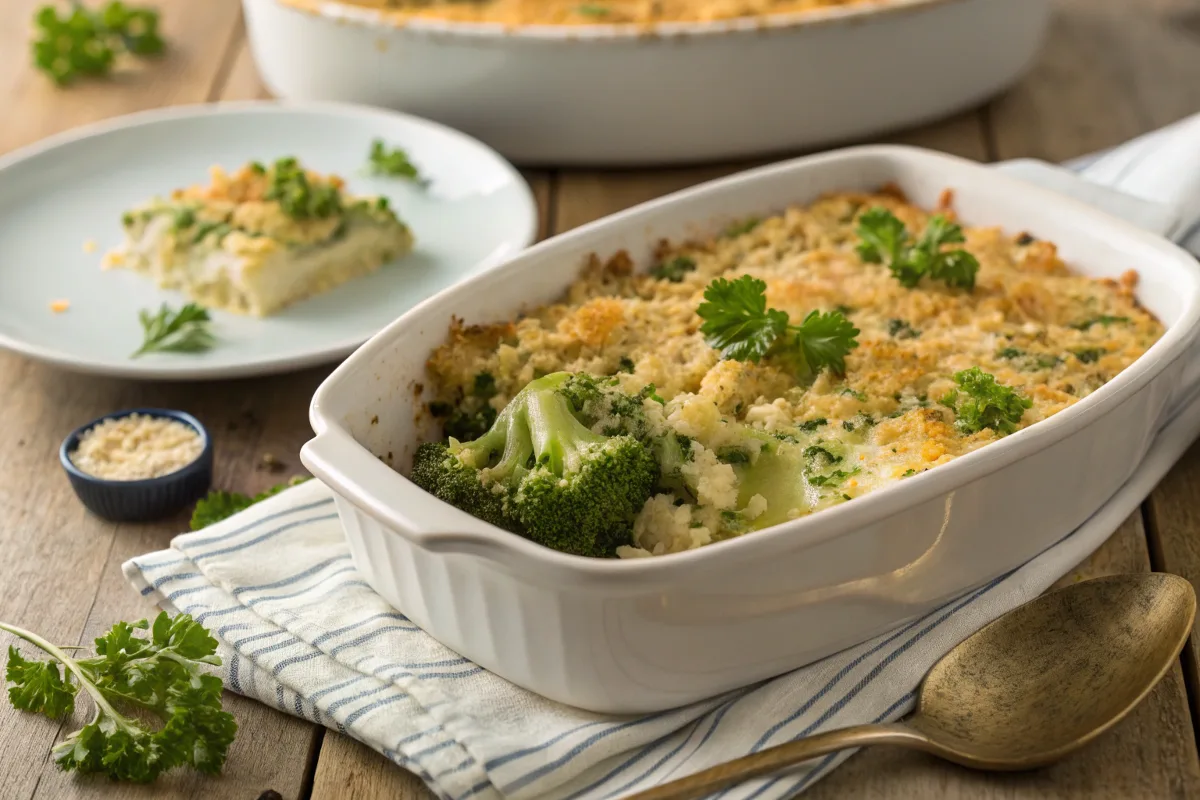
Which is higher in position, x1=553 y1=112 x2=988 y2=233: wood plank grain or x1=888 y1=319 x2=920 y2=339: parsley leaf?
x1=888 y1=319 x2=920 y2=339: parsley leaf

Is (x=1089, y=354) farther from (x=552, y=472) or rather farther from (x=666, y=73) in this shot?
(x=666, y=73)

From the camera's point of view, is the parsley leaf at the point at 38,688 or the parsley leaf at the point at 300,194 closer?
the parsley leaf at the point at 38,688

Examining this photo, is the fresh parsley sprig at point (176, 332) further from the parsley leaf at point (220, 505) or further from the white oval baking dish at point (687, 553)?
the white oval baking dish at point (687, 553)

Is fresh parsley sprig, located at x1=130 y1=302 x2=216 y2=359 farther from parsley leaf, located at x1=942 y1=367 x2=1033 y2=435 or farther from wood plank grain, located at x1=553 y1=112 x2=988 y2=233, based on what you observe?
parsley leaf, located at x1=942 y1=367 x2=1033 y2=435

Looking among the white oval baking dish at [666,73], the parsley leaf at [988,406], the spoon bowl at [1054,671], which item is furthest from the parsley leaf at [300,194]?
the spoon bowl at [1054,671]

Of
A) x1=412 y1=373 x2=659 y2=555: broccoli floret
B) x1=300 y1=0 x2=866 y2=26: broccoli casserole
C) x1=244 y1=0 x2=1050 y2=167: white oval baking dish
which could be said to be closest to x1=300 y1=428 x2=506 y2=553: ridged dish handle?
x1=412 y1=373 x2=659 y2=555: broccoli floret

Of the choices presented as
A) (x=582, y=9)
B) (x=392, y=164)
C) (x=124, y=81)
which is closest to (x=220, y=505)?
(x=392, y=164)
